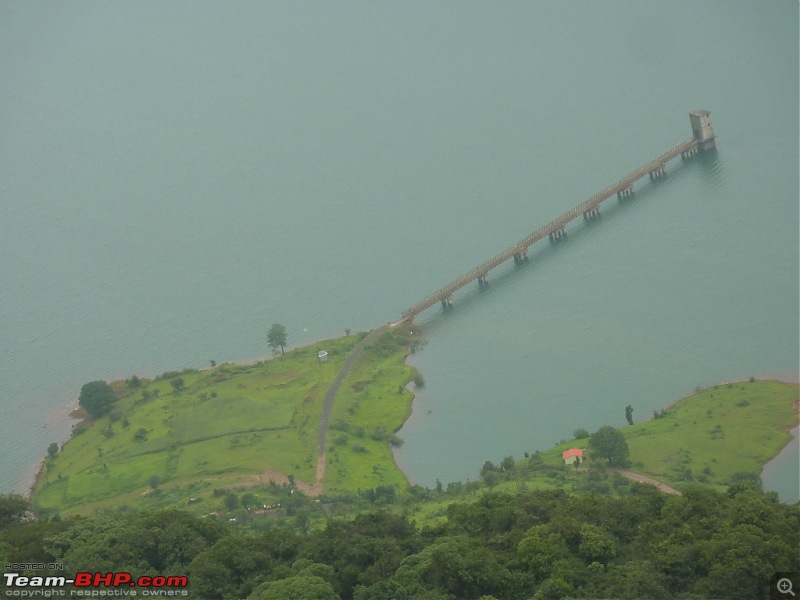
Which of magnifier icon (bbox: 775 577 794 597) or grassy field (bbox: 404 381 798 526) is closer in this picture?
magnifier icon (bbox: 775 577 794 597)

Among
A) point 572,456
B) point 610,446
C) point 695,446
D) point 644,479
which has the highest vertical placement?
point 572,456

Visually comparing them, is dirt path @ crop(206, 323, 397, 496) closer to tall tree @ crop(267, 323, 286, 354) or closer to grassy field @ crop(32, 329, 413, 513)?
grassy field @ crop(32, 329, 413, 513)

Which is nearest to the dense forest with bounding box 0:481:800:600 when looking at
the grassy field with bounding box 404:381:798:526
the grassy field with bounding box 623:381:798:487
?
the grassy field with bounding box 404:381:798:526

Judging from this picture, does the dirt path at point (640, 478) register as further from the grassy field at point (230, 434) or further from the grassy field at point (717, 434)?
the grassy field at point (230, 434)

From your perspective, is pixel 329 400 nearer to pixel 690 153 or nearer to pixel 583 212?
pixel 583 212

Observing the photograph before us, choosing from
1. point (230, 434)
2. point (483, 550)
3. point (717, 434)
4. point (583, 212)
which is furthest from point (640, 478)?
point (583, 212)

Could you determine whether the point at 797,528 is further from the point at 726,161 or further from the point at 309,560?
the point at 726,161

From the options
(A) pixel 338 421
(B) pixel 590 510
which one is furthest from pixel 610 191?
(B) pixel 590 510
